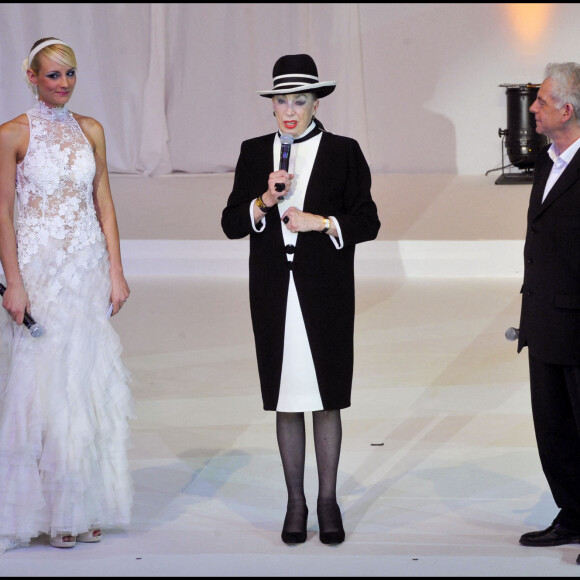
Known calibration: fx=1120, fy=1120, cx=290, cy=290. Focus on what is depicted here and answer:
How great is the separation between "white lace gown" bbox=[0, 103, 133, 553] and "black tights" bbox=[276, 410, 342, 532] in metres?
0.50

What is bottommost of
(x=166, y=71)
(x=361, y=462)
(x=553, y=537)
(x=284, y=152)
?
(x=361, y=462)

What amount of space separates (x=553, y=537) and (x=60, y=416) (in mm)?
1511

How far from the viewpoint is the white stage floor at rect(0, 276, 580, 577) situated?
127 inches

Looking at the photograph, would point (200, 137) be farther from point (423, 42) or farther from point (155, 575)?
point (155, 575)

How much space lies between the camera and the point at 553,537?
3.30 meters

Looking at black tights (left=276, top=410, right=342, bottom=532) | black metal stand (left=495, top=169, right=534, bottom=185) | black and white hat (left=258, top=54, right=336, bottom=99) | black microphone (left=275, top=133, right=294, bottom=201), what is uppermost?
black and white hat (left=258, top=54, right=336, bottom=99)

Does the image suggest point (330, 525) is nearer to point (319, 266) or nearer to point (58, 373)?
point (319, 266)

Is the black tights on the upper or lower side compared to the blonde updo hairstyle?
lower

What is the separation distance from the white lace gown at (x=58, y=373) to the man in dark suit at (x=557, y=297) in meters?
1.28

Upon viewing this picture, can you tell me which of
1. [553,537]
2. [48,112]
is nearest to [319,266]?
[48,112]

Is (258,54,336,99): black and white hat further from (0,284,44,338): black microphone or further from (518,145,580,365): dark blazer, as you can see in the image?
(0,284,44,338): black microphone

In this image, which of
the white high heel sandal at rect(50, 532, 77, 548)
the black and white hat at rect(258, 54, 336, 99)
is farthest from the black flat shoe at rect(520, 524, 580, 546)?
the black and white hat at rect(258, 54, 336, 99)

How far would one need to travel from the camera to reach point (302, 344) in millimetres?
3408

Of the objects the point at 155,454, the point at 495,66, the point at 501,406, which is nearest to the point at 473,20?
the point at 495,66
